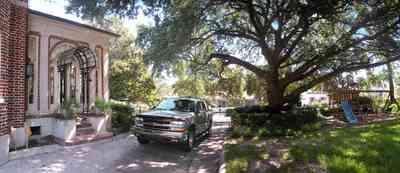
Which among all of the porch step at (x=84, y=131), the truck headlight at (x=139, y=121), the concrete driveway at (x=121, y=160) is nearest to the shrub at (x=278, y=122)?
the concrete driveway at (x=121, y=160)

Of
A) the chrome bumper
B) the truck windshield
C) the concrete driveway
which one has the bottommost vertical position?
the concrete driveway

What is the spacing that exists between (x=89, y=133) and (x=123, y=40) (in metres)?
23.5

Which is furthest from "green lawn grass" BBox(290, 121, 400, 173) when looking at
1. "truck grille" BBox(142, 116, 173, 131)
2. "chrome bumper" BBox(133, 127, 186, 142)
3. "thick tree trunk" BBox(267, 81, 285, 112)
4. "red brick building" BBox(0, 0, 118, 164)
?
"red brick building" BBox(0, 0, 118, 164)

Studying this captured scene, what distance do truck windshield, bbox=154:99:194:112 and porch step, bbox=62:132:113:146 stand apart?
2.37 meters

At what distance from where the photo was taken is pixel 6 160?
21.5ft

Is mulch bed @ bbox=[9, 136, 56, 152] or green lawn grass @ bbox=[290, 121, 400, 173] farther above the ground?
green lawn grass @ bbox=[290, 121, 400, 173]

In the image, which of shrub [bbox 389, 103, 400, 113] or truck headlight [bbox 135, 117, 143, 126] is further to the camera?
shrub [bbox 389, 103, 400, 113]

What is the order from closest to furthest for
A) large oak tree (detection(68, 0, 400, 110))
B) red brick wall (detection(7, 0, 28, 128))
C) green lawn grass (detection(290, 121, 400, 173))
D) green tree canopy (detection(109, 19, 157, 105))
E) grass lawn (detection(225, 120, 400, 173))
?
green lawn grass (detection(290, 121, 400, 173)) → grass lawn (detection(225, 120, 400, 173)) → red brick wall (detection(7, 0, 28, 128)) → large oak tree (detection(68, 0, 400, 110)) → green tree canopy (detection(109, 19, 157, 105))

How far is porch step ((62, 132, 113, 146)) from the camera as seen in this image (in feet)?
28.6

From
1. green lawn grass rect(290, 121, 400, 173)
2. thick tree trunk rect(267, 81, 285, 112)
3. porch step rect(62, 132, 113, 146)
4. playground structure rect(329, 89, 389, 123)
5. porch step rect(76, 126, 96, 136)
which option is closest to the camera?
green lawn grass rect(290, 121, 400, 173)

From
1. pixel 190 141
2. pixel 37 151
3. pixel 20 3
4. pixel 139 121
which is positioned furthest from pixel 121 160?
pixel 20 3

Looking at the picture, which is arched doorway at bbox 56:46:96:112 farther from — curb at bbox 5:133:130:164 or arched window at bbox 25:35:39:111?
curb at bbox 5:133:130:164

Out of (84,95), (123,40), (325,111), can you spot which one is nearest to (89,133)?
(84,95)

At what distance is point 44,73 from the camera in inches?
372
